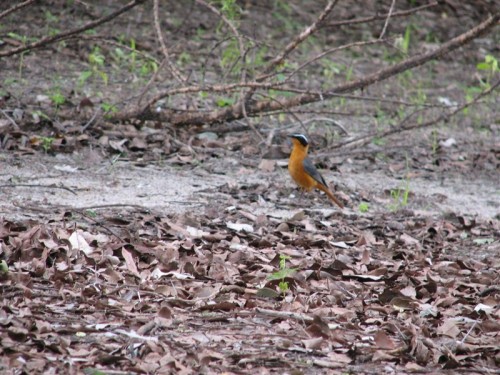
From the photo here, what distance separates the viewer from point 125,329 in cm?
425

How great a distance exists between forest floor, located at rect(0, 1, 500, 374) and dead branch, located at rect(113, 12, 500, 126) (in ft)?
0.62

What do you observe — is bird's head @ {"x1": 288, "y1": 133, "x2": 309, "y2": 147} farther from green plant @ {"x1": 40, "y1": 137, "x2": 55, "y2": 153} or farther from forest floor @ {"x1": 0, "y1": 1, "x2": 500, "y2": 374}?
green plant @ {"x1": 40, "y1": 137, "x2": 55, "y2": 153}

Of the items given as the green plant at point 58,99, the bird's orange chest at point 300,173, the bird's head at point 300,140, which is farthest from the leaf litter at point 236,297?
the green plant at point 58,99

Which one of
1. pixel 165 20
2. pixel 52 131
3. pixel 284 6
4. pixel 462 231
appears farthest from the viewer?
pixel 284 6

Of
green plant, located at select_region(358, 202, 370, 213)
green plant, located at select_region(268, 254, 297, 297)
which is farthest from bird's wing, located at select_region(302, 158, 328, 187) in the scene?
green plant, located at select_region(268, 254, 297, 297)

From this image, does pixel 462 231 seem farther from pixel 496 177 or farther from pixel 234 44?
pixel 234 44

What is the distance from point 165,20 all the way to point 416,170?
461 cm

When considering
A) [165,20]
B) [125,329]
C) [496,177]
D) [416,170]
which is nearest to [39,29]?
[165,20]

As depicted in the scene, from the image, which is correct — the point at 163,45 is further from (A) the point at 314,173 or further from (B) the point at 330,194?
(B) the point at 330,194

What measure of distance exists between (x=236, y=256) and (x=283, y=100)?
11.4 feet

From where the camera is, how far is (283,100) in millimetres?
8891

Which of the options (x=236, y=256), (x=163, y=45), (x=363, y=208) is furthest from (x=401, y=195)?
(x=236, y=256)

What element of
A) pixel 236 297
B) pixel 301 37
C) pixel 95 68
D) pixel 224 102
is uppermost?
pixel 301 37

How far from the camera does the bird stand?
766cm
